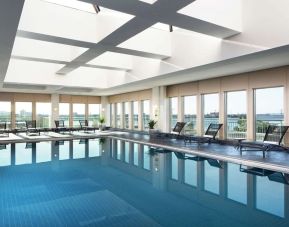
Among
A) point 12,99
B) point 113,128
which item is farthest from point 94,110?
point 12,99

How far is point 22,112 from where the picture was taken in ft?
66.1

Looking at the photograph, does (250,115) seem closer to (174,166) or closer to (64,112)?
(174,166)

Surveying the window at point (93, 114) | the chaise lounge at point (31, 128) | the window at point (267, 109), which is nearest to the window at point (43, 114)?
the chaise lounge at point (31, 128)

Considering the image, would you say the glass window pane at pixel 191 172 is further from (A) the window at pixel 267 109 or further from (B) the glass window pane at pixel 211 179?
Result: (A) the window at pixel 267 109

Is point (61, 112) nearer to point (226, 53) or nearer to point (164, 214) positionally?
point (226, 53)

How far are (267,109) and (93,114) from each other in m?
15.8

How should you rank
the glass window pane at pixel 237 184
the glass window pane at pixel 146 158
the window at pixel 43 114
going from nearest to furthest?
the glass window pane at pixel 237 184 → the glass window pane at pixel 146 158 → the window at pixel 43 114

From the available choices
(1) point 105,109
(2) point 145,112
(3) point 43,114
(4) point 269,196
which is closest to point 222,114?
(4) point 269,196

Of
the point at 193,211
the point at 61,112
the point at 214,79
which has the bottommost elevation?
the point at 193,211

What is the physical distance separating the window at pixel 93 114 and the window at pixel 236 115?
45.3 feet

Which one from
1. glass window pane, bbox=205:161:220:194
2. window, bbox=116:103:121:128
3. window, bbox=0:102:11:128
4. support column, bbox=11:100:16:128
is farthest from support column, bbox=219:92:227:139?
window, bbox=0:102:11:128

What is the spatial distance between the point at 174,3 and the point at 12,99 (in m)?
17.9

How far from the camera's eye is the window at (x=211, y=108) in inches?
484

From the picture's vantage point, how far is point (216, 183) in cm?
596
